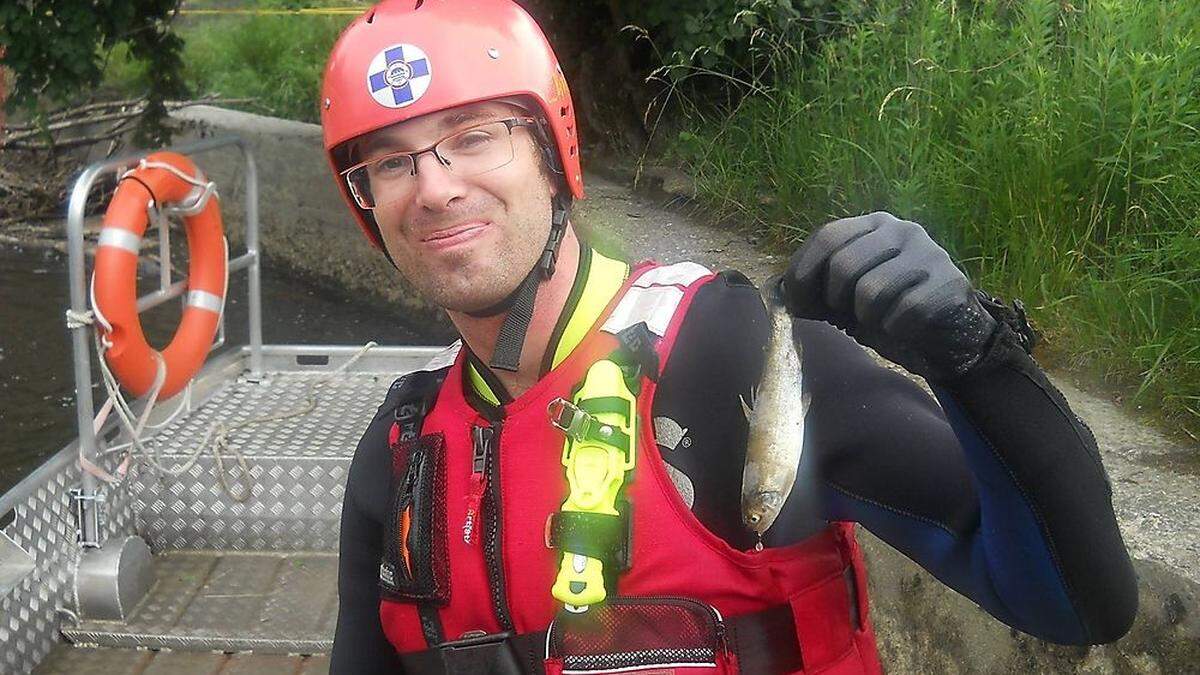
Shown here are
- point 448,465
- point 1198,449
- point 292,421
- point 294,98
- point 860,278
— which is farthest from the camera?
point 294,98

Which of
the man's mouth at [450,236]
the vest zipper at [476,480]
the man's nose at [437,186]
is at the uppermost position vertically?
A: the man's nose at [437,186]

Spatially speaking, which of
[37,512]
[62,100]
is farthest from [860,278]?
[62,100]

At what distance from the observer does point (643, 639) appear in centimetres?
160

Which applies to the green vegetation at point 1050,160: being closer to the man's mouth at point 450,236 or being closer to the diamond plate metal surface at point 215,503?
Answer: the man's mouth at point 450,236

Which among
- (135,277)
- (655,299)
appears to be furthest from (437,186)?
(135,277)

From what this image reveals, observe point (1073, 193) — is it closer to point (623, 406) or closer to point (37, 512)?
point (623, 406)

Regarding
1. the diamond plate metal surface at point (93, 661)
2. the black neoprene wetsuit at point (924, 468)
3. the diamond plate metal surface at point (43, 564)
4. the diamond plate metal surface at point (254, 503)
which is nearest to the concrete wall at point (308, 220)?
the diamond plate metal surface at point (254, 503)

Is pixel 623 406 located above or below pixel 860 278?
below

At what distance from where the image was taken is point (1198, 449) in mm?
3008

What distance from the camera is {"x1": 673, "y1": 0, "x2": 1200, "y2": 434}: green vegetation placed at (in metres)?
3.29

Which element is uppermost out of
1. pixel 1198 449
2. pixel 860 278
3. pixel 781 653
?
pixel 860 278

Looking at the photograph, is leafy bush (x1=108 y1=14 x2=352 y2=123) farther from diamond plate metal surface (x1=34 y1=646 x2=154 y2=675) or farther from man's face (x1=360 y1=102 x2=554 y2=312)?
man's face (x1=360 y1=102 x2=554 y2=312)

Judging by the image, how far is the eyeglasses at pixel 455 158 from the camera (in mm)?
1842

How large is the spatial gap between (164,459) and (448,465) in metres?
2.76
